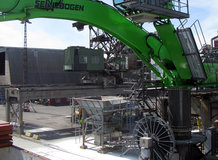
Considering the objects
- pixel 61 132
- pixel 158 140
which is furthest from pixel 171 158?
pixel 61 132

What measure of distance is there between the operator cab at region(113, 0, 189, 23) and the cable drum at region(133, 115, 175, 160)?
4.45m

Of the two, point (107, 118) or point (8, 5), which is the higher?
point (8, 5)

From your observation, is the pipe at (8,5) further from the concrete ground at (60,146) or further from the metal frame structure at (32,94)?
the metal frame structure at (32,94)

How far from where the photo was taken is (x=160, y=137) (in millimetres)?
11727

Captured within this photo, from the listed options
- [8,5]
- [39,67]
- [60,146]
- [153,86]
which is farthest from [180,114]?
[39,67]

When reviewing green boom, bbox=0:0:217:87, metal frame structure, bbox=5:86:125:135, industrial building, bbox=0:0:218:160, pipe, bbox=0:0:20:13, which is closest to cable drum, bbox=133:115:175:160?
industrial building, bbox=0:0:218:160

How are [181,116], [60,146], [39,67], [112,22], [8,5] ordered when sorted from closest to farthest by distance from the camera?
[8,5] → [181,116] → [112,22] → [60,146] → [39,67]

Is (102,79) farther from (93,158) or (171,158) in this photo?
(171,158)

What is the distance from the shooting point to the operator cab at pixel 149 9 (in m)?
11.0

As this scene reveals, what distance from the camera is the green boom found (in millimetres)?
10312

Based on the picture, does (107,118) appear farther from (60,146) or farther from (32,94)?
(32,94)

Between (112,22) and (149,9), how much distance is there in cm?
212

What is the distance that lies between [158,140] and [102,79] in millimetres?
21567

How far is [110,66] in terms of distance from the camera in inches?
1355
